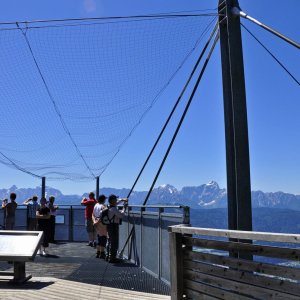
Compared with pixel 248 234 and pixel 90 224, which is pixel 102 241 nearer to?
pixel 90 224

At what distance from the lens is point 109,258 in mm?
12023

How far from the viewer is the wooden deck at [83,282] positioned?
7.71m

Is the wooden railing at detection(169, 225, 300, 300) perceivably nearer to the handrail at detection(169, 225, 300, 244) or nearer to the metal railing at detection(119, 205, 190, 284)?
the handrail at detection(169, 225, 300, 244)

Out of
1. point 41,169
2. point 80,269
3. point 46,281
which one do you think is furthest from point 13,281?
point 41,169

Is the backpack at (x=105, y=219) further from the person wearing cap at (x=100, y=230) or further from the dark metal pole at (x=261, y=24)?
the dark metal pole at (x=261, y=24)

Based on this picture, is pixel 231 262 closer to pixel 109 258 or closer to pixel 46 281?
pixel 46 281

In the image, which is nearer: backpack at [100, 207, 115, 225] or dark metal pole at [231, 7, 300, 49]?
dark metal pole at [231, 7, 300, 49]

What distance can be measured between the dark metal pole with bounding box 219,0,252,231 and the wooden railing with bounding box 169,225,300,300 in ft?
5.39

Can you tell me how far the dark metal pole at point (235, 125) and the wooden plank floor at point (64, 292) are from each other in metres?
1.71

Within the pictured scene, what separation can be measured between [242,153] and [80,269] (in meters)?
4.98

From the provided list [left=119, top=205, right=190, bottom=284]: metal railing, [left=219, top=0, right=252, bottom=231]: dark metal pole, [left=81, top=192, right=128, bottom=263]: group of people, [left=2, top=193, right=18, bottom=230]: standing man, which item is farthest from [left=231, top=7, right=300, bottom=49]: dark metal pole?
[left=2, top=193, right=18, bottom=230]: standing man

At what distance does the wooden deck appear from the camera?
25.3 ft

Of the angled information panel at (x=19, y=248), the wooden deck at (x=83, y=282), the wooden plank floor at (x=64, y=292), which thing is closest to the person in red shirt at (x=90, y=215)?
the wooden deck at (x=83, y=282)

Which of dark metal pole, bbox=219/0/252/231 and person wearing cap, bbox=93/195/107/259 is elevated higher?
dark metal pole, bbox=219/0/252/231
